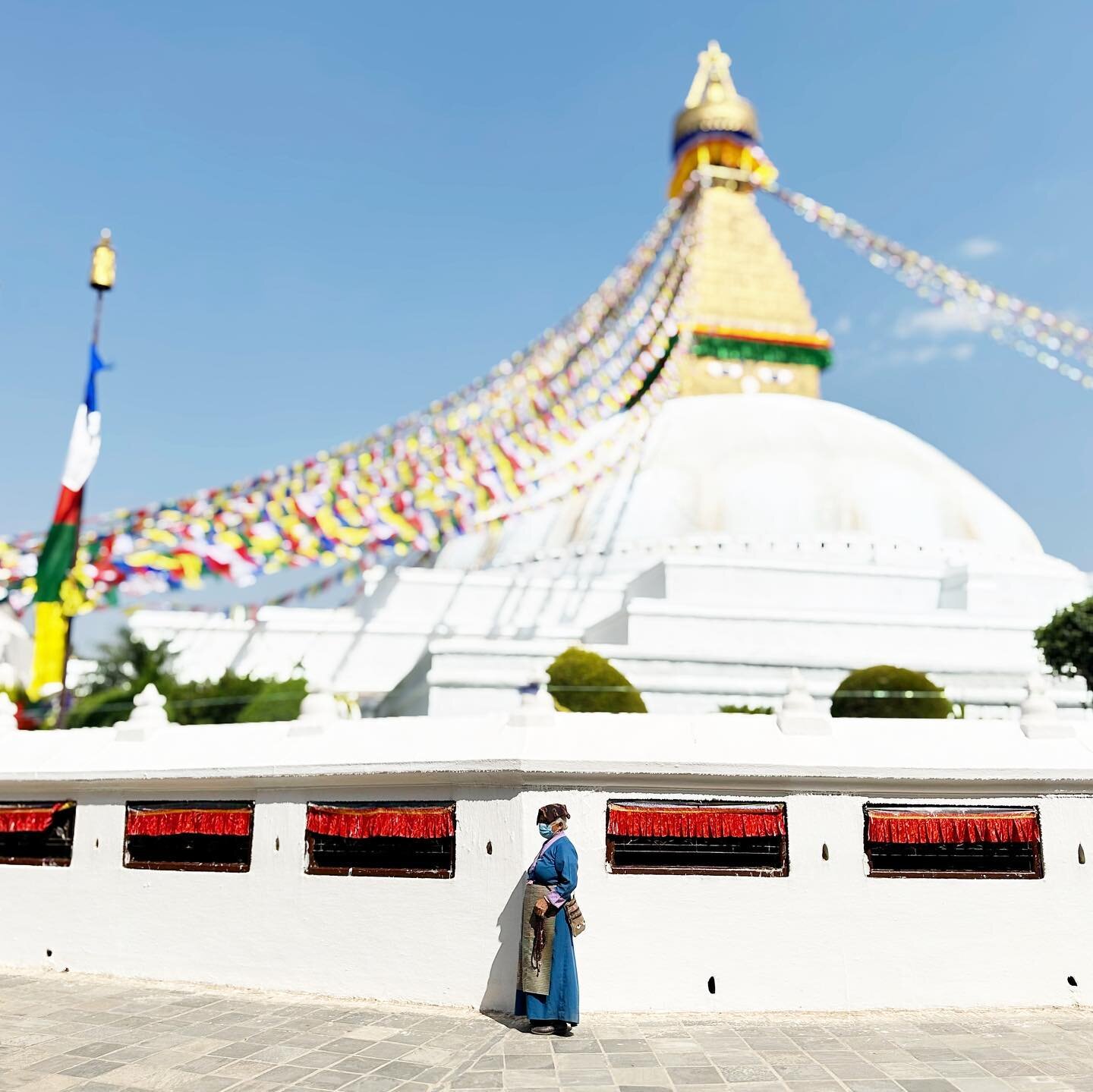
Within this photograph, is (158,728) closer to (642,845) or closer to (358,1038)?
(358,1038)

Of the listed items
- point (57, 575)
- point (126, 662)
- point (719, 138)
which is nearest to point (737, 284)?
point (719, 138)

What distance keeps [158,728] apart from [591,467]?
18.2 metres

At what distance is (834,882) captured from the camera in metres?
6.71

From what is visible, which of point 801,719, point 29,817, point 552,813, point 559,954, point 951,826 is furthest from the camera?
point 29,817

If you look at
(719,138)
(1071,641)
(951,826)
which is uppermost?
(719,138)

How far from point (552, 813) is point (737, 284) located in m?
28.2

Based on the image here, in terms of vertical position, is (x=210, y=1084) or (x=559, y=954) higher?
(x=559, y=954)

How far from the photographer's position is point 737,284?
3177 cm

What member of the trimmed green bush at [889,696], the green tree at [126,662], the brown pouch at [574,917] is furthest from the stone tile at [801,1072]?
the green tree at [126,662]

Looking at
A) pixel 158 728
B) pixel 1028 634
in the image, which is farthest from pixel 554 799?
pixel 1028 634

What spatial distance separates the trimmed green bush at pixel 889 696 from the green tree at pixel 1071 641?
216 cm

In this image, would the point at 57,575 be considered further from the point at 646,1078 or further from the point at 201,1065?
the point at 646,1078

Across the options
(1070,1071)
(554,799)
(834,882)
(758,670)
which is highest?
(758,670)

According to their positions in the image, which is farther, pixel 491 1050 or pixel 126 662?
pixel 126 662
